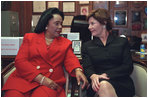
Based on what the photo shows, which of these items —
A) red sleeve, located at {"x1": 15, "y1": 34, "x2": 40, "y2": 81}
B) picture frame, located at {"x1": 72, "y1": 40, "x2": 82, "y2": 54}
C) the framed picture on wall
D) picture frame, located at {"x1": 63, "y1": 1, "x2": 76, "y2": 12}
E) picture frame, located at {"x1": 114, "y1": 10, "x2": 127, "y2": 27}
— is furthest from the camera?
picture frame, located at {"x1": 63, "y1": 1, "x2": 76, "y2": 12}

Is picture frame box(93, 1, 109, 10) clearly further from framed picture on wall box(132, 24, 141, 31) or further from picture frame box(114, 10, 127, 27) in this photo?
framed picture on wall box(132, 24, 141, 31)

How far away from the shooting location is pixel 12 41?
2.22 meters

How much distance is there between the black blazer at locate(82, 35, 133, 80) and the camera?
1702mm

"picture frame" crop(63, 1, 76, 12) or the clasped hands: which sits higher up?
"picture frame" crop(63, 1, 76, 12)

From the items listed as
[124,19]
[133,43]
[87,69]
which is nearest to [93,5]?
[124,19]

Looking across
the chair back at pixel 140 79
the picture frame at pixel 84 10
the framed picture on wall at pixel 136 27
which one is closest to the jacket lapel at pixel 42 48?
the chair back at pixel 140 79

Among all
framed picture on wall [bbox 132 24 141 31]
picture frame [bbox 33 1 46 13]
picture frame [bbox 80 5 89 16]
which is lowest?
framed picture on wall [bbox 132 24 141 31]

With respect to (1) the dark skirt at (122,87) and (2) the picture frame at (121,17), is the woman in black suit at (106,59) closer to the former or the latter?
(1) the dark skirt at (122,87)

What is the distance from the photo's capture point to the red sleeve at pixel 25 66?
1.64m

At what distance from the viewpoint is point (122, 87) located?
5.43 feet

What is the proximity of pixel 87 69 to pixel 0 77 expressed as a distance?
812mm

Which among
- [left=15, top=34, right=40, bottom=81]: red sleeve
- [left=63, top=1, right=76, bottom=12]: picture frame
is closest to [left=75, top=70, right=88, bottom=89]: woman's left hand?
[left=15, top=34, right=40, bottom=81]: red sleeve

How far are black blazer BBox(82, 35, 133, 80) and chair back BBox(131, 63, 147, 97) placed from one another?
0.12 m

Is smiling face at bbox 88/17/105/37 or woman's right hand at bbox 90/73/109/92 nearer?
woman's right hand at bbox 90/73/109/92
